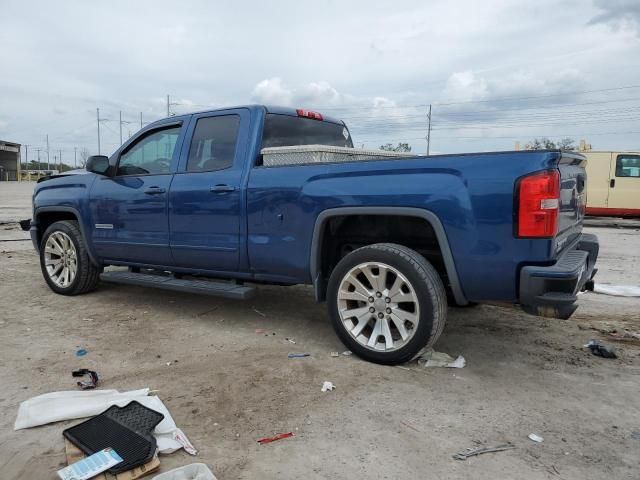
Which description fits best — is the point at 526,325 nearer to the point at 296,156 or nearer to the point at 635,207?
the point at 296,156

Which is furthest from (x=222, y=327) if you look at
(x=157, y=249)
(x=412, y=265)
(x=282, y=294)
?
(x=412, y=265)

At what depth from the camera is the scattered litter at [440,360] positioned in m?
3.72

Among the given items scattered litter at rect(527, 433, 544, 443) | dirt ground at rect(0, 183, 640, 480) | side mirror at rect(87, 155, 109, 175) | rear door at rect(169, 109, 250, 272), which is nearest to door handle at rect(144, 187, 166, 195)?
rear door at rect(169, 109, 250, 272)

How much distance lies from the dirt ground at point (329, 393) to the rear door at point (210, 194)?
0.71 m

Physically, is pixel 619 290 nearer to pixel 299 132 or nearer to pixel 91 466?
pixel 299 132

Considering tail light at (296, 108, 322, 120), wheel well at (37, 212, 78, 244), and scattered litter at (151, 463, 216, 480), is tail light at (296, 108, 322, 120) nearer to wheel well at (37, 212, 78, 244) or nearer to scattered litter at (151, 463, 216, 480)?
wheel well at (37, 212, 78, 244)

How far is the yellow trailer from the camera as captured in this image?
14.6 meters

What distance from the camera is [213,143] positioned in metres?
4.68

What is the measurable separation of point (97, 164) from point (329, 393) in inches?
134

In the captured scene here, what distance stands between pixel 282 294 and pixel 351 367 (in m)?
2.43

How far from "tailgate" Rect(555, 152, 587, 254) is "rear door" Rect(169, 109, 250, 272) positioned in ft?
7.91

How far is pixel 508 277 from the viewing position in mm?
3191

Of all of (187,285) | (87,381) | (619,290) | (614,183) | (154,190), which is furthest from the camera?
(614,183)

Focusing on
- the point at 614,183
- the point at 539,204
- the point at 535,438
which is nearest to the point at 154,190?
the point at 539,204
